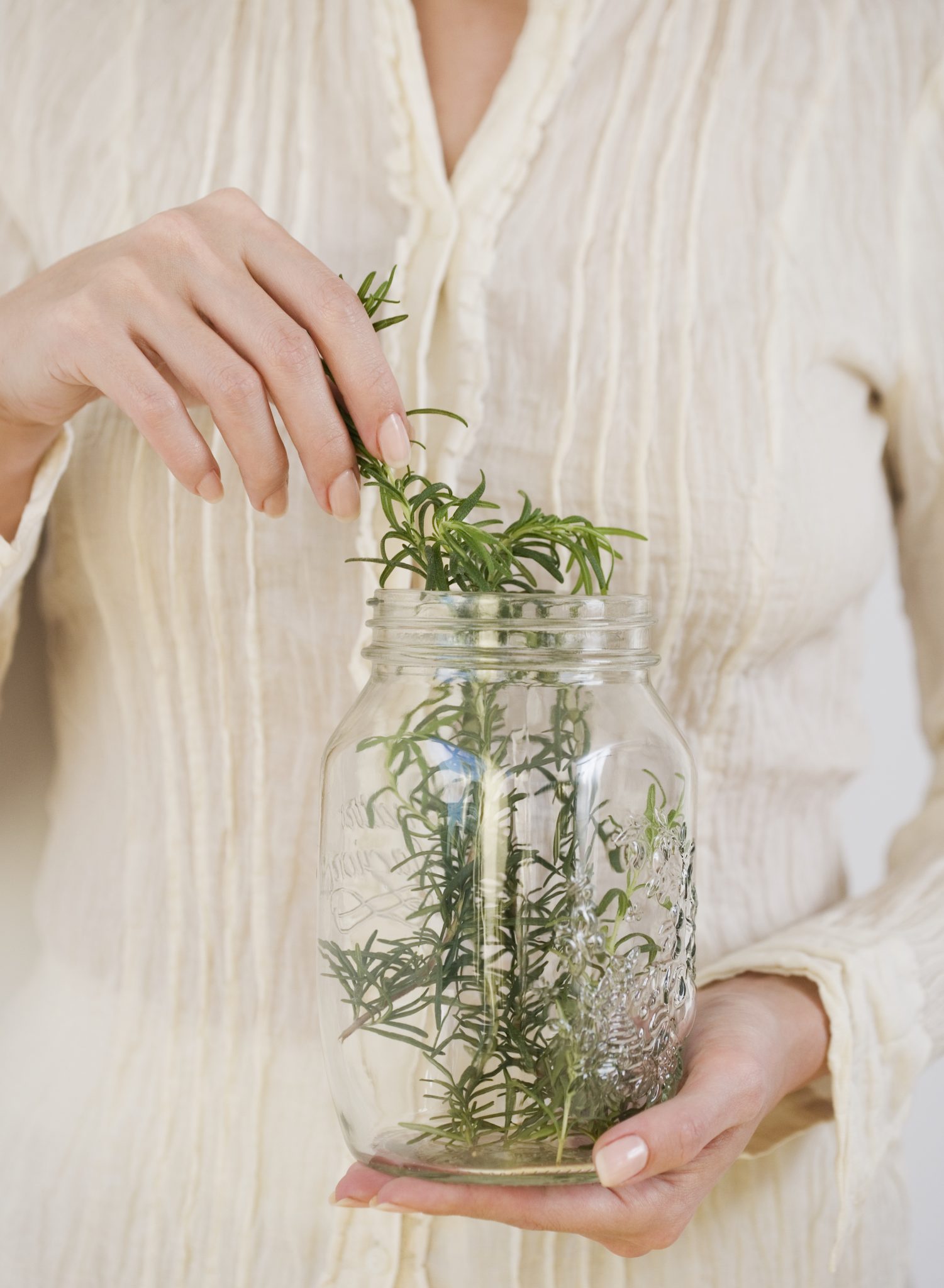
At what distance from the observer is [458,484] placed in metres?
0.55

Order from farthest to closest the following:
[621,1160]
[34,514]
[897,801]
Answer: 1. [897,801]
2. [34,514]
3. [621,1160]

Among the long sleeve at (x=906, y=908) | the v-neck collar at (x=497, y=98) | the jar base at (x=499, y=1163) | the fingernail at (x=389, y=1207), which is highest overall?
the v-neck collar at (x=497, y=98)

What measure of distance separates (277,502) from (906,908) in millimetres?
377

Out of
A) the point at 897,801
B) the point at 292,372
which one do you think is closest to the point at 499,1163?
the point at 292,372

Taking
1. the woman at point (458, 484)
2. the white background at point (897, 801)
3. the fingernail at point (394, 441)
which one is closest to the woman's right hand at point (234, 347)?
the fingernail at point (394, 441)

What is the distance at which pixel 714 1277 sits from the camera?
1.91 feet

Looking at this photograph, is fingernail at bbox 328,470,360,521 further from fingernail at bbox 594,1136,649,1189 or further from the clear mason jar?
fingernail at bbox 594,1136,649,1189

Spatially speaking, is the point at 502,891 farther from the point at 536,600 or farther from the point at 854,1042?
the point at 854,1042

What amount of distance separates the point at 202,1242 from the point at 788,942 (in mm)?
316

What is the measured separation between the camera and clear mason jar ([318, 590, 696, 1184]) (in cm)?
38

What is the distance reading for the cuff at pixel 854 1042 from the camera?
1.72 ft

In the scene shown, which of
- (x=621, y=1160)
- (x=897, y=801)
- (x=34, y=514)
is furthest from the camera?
(x=897, y=801)

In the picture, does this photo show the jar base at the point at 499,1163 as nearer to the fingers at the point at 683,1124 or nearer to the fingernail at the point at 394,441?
the fingers at the point at 683,1124

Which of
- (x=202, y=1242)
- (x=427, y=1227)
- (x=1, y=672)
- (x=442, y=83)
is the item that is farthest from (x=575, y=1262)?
(x=442, y=83)
